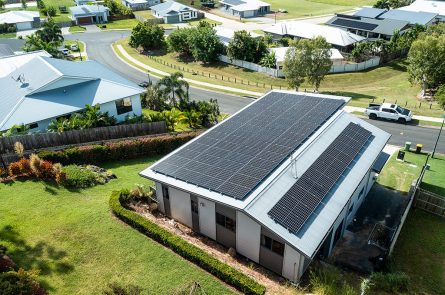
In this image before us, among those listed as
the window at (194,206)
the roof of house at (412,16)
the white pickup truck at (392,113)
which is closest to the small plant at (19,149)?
the window at (194,206)

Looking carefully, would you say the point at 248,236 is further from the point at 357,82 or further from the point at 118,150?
the point at 357,82

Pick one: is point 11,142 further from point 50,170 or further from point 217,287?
point 217,287

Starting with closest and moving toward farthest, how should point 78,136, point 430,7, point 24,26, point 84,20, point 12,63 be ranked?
point 78,136
point 12,63
point 430,7
point 24,26
point 84,20

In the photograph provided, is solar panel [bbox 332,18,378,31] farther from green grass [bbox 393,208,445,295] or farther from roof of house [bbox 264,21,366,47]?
green grass [bbox 393,208,445,295]

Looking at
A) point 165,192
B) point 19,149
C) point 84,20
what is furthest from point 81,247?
point 84,20

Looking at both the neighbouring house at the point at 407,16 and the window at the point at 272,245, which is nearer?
the window at the point at 272,245

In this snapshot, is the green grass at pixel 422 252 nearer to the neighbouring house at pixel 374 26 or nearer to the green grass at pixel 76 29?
the neighbouring house at pixel 374 26
